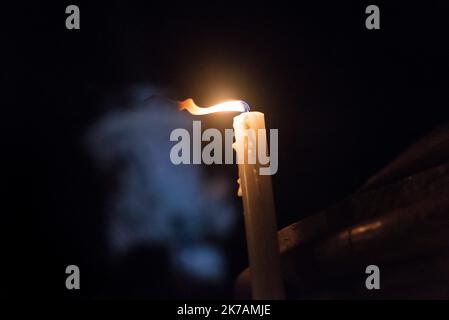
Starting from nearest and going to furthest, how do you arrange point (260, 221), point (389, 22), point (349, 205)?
1. point (260, 221)
2. point (349, 205)
3. point (389, 22)

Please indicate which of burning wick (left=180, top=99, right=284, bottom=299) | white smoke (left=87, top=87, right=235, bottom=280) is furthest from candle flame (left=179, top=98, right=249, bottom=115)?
white smoke (left=87, top=87, right=235, bottom=280)

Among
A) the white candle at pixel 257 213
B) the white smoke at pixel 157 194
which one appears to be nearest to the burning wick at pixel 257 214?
the white candle at pixel 257 213

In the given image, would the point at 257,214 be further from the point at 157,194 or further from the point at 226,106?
the point at 157,194

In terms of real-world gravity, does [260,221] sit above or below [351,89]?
below

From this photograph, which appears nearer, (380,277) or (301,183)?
(380,277)

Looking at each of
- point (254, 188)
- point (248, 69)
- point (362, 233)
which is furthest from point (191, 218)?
point (254, 188)

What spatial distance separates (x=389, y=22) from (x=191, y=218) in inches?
45.5

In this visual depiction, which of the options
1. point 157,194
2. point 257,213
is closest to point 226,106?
point 257,213

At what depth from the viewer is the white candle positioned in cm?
80

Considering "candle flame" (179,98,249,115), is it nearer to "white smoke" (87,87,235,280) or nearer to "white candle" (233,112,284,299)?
"white candle" (233,112,284,299)

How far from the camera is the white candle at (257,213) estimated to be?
2.62 ft
